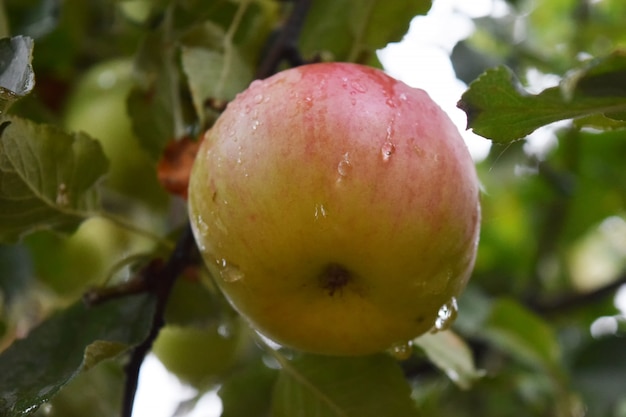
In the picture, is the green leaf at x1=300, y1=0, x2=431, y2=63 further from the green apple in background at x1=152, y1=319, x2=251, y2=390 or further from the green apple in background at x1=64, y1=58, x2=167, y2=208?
the green apple in background at x1=152, y1=319, x2=251, y2=390

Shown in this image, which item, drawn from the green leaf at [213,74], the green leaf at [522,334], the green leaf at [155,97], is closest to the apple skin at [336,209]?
the green leaf at [213,74]

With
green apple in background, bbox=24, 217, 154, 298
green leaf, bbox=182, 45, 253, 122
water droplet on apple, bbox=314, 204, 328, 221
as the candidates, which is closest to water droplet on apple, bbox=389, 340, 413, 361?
water droplet on apple, bbox=314, 204, 328, 221

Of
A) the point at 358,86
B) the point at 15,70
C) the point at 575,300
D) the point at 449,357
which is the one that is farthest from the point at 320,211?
the point at 575,300

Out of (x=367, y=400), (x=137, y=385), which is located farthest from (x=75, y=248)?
(x=367, y=400)

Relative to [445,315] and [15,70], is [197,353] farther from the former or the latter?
[15,70]

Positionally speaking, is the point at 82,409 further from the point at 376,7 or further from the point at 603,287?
the point at 603,287

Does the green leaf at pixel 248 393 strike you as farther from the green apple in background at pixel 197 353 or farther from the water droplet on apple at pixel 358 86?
the water droplet on apple at pixel 358 86
